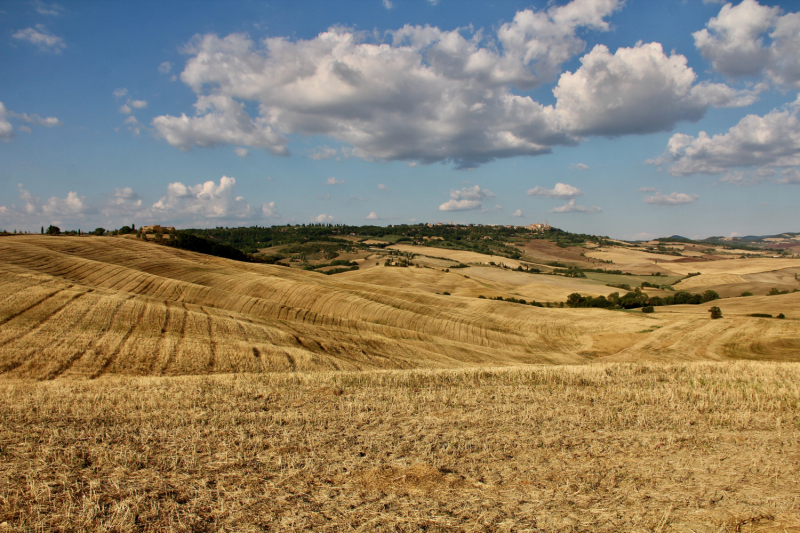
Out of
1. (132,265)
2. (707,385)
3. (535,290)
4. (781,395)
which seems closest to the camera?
(781,395)

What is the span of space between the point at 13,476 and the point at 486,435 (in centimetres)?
1054

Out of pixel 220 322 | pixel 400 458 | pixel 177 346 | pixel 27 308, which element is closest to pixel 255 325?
pixel 220 322

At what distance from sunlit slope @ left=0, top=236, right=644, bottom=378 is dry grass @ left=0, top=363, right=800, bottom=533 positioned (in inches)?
423

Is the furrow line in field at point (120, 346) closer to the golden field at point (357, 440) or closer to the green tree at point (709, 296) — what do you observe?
the golden field at point (357, 440)

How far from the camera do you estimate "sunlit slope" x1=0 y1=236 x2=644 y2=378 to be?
26.7 metres

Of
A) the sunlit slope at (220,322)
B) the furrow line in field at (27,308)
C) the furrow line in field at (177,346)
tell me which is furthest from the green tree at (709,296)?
the furrow line in field at (27,308)

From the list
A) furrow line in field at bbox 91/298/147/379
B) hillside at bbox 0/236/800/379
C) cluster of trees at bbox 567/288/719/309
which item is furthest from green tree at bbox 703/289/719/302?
furrow line in field at bbox 91/298/147/379

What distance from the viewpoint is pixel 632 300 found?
90688 mm

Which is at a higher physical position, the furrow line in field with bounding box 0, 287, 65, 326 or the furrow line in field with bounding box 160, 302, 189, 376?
the furrow line in field with bounding box 0, 287, 65, 326

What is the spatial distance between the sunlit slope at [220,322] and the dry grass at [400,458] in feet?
35.3

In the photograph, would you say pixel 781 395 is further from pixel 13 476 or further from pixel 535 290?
pixel 535 290

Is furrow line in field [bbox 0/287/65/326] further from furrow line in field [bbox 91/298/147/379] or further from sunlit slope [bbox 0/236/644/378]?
furrow line in field [bbox 91/298/147/379]

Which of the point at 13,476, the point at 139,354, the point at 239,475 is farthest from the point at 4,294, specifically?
the point at 239,475

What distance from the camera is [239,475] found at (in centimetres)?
887
